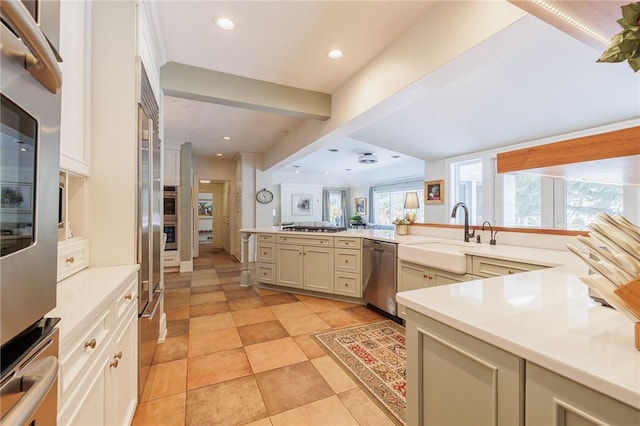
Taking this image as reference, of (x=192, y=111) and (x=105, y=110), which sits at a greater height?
(x=192, y=111)

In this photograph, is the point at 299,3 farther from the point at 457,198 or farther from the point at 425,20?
the point at 457,198

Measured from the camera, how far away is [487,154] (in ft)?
14.7

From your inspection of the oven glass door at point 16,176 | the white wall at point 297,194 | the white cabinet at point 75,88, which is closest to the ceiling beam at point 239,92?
the white cabinet at point 75,88

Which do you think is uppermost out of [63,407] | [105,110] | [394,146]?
[394,146]

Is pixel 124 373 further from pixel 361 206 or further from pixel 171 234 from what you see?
pixel 361 206

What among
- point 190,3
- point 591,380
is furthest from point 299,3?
point 591,380

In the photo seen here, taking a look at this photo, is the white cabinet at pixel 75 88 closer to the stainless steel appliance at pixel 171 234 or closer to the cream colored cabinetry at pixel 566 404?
the cream colored cabinetry at pixel 566 404

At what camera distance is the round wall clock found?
671 centimetres

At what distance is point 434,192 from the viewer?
5.34m

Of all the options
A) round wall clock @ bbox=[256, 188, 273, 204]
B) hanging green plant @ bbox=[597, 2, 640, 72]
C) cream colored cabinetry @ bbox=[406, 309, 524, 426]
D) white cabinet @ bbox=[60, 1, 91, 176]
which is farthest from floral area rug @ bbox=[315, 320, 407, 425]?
round wall clock @ bbox=[256, 188, 273, 204]

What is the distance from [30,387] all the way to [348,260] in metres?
3.17

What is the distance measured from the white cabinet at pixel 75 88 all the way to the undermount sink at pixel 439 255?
2.52 m

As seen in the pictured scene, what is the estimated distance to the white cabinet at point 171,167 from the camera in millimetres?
5621

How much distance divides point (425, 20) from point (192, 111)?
333cm
